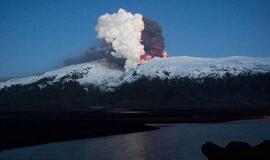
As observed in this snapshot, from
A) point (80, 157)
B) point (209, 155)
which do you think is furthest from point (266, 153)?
point (80, 157)

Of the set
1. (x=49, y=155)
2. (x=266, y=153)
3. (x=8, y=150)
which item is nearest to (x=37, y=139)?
(x=8, y=150)

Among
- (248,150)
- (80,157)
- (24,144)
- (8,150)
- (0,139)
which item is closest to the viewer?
(248,150)

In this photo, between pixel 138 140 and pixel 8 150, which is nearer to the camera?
pixel 8 150

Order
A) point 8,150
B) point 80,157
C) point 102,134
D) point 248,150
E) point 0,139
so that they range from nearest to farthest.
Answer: point 248,150
point 80,157
point 8,150
point 0,139
point 102,134

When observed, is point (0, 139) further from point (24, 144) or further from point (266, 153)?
point (266, 153)

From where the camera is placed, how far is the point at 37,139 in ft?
254

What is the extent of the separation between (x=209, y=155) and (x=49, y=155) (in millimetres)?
22011

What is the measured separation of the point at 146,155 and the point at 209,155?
13.7m

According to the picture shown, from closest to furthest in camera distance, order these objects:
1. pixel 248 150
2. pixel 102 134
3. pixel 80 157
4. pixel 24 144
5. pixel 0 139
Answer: pixel 248 150
pixel 80 157
pixel 24 144
pixel 0 139
pixel 102 134

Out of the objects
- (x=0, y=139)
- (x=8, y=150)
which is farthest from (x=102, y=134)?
(x=8, y=150)

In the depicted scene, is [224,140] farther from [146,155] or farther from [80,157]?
[80,157]

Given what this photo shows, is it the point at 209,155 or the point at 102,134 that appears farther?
the point at 102,134

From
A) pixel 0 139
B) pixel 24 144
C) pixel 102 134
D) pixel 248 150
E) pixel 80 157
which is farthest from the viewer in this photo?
pixel 102 134

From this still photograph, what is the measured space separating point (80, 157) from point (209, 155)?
18.2m
